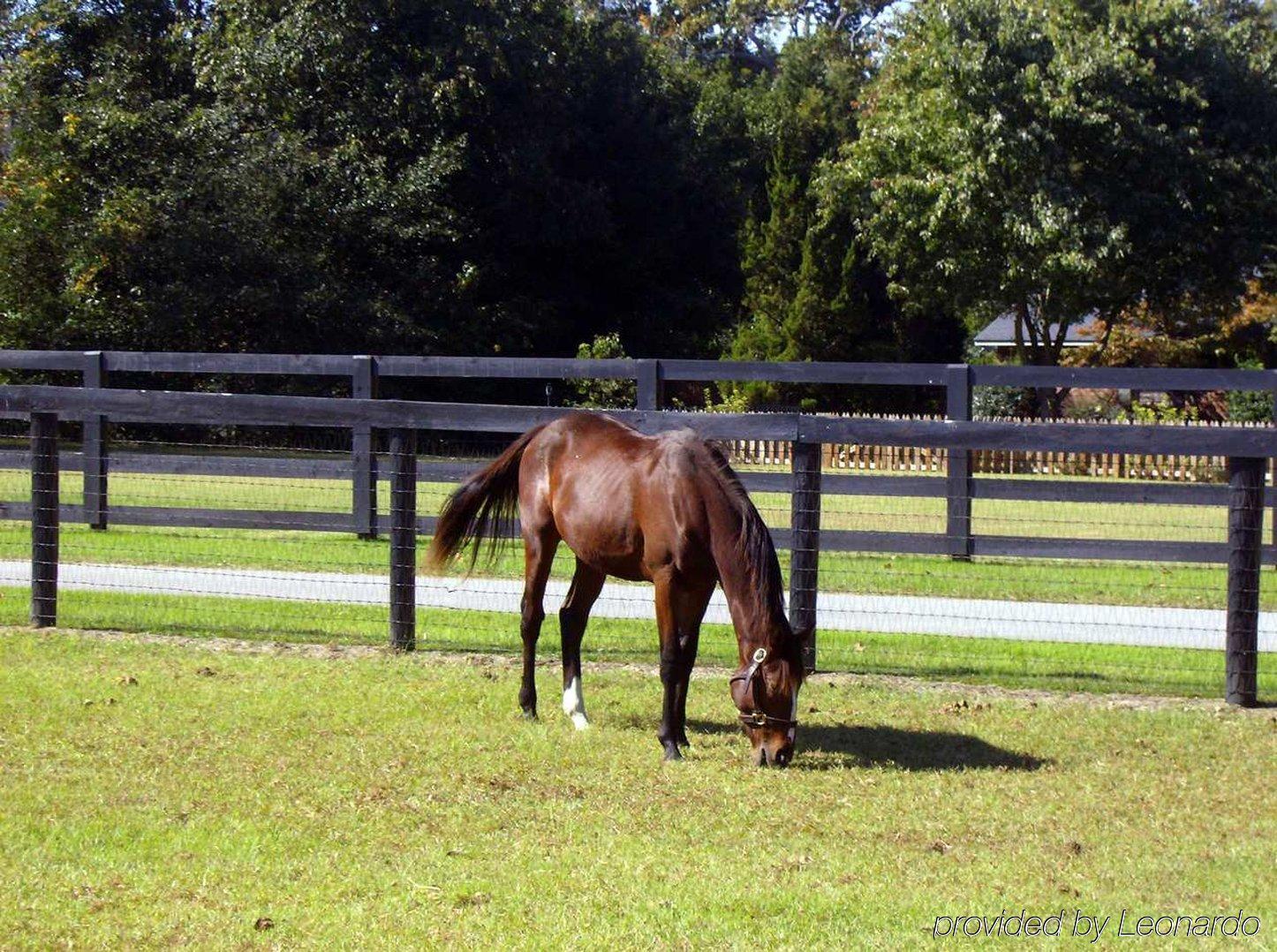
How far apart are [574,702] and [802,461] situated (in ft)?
8.19

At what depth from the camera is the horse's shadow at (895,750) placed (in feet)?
25.4

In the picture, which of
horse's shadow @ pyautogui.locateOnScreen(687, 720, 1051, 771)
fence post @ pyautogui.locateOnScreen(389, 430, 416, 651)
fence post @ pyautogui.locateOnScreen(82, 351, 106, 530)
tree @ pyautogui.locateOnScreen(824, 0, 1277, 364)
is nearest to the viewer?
horse's shadow @ pyautogui.locateOnScreen(687, 720, 1051, 771)

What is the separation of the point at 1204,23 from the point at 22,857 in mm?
38764

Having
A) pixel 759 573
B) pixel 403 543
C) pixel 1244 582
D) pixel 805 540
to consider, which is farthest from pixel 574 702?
pixel 1244 582

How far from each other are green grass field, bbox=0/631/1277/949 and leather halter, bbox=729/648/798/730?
9.7 inches

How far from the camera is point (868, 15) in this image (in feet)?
247

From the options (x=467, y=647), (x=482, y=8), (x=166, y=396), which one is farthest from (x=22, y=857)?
(x=482, y=8)

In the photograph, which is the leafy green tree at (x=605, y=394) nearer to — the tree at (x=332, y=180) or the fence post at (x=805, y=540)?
the tree at (x=332, y=180)

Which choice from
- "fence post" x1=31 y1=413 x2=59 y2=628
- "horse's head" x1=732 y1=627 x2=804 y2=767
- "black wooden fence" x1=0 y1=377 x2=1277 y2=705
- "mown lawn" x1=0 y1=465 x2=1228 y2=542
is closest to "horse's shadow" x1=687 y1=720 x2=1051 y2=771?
"horse's head" x1=732 y1=627 x2=804 y2=767

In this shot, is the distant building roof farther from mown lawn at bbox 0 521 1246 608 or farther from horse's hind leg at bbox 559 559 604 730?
horse's hind leg at bbox 559 559 604 730

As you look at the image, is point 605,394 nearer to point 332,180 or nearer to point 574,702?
point 332,180

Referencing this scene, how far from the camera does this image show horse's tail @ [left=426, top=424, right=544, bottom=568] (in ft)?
30.9

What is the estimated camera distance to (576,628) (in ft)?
29.0

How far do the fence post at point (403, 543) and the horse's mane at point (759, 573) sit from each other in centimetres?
350
